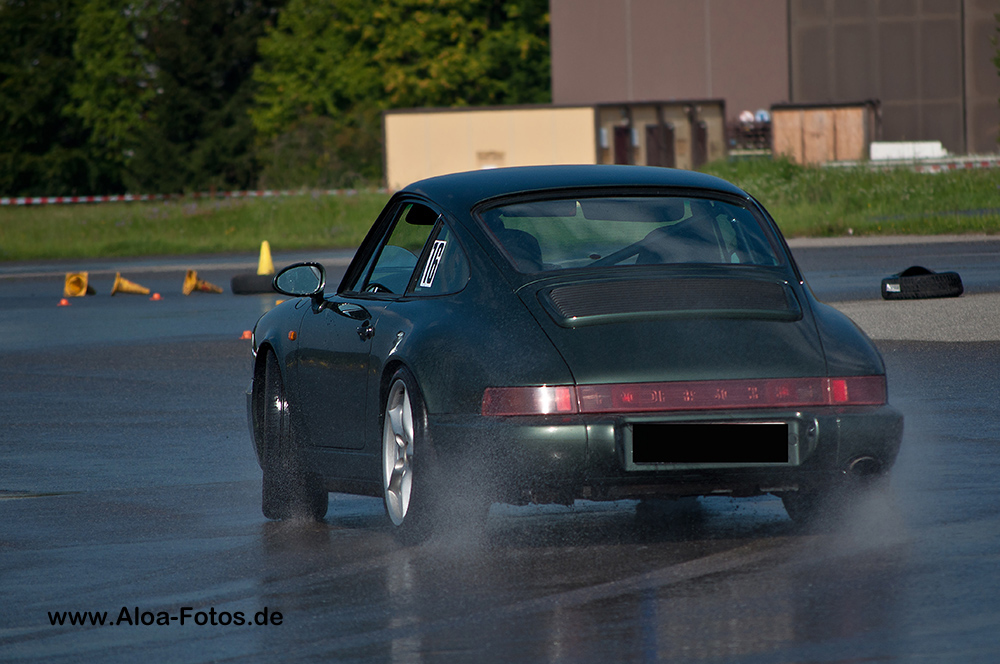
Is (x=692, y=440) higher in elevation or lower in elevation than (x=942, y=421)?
higher

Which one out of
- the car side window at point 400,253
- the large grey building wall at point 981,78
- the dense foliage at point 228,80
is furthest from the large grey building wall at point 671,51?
the car side window at point 400,253

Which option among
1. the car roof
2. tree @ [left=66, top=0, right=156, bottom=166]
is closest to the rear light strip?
the car roof

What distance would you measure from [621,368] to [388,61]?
75767 mm

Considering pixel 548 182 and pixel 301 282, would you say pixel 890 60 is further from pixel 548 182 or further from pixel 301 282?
pixel 548 182

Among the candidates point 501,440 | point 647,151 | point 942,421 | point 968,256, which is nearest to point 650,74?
point 647,151

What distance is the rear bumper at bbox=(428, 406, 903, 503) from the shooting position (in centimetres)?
626

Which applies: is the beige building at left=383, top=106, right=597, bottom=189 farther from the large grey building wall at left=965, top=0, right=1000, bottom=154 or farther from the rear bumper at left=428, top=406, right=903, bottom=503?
the rear bumper at left=428, top=406, right=903, bottom=503

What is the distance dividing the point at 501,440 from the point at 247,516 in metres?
2.24

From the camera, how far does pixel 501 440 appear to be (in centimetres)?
632

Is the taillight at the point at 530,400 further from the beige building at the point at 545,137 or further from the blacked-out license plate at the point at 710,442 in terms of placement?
the beige building at the point at 545,137

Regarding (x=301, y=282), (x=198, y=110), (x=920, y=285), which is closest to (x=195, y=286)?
(x=920, y=285)

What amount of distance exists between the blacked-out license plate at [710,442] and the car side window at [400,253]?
157 centimetres

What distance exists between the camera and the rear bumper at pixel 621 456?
246 inches

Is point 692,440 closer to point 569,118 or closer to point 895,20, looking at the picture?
point 569,118
